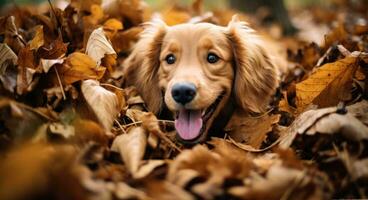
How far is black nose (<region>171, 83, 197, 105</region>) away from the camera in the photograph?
277 centimetres

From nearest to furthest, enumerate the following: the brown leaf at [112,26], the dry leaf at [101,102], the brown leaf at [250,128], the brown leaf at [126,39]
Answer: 1. the dry leaf at [101,102]
2. the brown leaf at [250,128]
3. the brown leaf at [112,26]
4. the brown leaf at [126,39]

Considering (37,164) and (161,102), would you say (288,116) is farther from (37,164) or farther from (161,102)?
(37,164)

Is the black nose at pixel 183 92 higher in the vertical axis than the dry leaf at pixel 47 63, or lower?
lower

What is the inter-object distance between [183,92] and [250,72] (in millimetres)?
714

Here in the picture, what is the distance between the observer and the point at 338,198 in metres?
2.01

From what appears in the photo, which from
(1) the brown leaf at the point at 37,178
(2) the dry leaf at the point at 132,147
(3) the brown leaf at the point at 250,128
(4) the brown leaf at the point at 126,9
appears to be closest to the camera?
(1) the brown leaf at the point at 37,178

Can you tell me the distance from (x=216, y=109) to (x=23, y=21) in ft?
5.76

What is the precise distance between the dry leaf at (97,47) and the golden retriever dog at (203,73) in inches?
18.4

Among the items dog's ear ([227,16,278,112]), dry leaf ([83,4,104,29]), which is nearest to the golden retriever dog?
dog's ear ([227,16,278,112])

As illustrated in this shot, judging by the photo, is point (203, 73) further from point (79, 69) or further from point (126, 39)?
point (126, 39)

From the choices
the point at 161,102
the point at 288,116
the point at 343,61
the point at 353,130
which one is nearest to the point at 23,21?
the point at 161,102

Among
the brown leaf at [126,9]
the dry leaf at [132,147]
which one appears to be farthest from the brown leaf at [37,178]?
the brown leaf at [126,9]

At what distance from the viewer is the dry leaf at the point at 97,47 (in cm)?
287

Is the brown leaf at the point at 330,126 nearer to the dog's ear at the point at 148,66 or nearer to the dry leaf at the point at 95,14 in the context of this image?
the dog's ear at the point at 148,66
